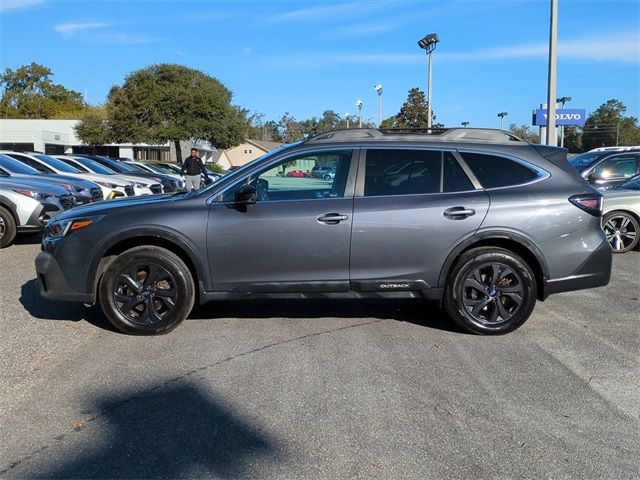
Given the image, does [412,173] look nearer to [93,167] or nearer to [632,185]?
[632,185]

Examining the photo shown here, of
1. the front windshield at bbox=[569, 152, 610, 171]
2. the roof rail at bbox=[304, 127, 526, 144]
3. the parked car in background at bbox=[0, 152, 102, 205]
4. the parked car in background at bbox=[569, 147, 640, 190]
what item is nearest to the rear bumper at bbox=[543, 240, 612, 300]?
the roof rail at bbox=[304, 127, 526, 144]

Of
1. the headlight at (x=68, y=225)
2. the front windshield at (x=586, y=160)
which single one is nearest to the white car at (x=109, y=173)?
the headlight at (x=68, y=225)

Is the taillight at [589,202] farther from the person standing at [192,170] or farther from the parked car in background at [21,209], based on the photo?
the person standing at [192,170]

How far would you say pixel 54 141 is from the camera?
54.3 metres

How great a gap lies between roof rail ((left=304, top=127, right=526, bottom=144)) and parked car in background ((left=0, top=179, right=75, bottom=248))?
21.1 ft

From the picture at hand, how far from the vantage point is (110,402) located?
389cm

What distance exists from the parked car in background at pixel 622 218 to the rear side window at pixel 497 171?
510 cm

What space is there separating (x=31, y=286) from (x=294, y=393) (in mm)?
4605

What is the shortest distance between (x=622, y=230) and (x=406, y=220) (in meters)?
6.34

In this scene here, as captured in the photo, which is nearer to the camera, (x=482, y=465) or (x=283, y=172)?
(x=482, y=465)

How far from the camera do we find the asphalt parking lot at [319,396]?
10.4 feet

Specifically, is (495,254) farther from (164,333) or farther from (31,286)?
(31,286)

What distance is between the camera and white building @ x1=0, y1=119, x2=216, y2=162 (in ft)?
170

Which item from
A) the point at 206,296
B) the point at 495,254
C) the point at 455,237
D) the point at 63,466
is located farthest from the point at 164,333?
the point at 495,254
